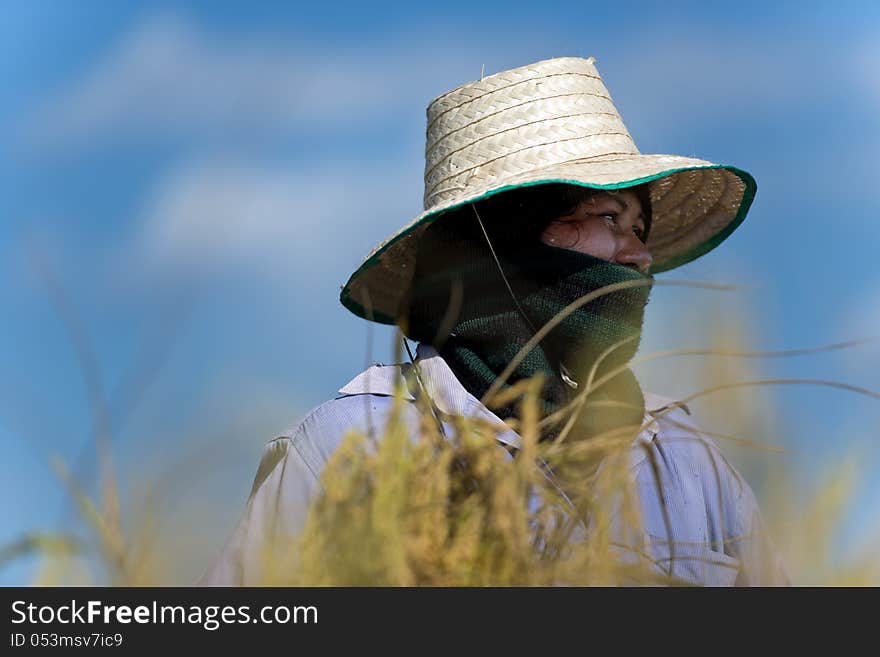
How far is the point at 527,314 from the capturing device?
2215 mm

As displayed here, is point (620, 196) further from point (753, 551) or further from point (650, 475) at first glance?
point (753, 551)

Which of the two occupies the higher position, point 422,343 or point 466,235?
point 466,235

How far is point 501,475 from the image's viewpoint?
3.56ft

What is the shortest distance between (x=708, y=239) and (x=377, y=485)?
2016 mm

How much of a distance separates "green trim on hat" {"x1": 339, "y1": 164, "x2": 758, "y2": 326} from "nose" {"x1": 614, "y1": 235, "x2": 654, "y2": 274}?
0.56 feet

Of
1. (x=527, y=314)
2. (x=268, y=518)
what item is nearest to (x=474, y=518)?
(x=268, y=518)

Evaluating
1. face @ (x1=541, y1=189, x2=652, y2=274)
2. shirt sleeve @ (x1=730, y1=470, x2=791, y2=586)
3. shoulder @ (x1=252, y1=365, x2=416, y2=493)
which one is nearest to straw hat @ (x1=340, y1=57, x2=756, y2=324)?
face @ (x1=541, y1=189, x2=652, y2=274)

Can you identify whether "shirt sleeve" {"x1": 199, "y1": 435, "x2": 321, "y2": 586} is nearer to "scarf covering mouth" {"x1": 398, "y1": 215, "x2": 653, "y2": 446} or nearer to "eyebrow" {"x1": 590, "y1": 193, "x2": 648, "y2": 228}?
"scarf covering mouth" {"x1": 398, "y1": 215, "x2": 653, "y2": 446}

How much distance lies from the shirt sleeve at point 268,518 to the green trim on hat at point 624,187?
0.39 meters

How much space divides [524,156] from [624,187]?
0.26 metres

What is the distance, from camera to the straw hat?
2186 millimetres
